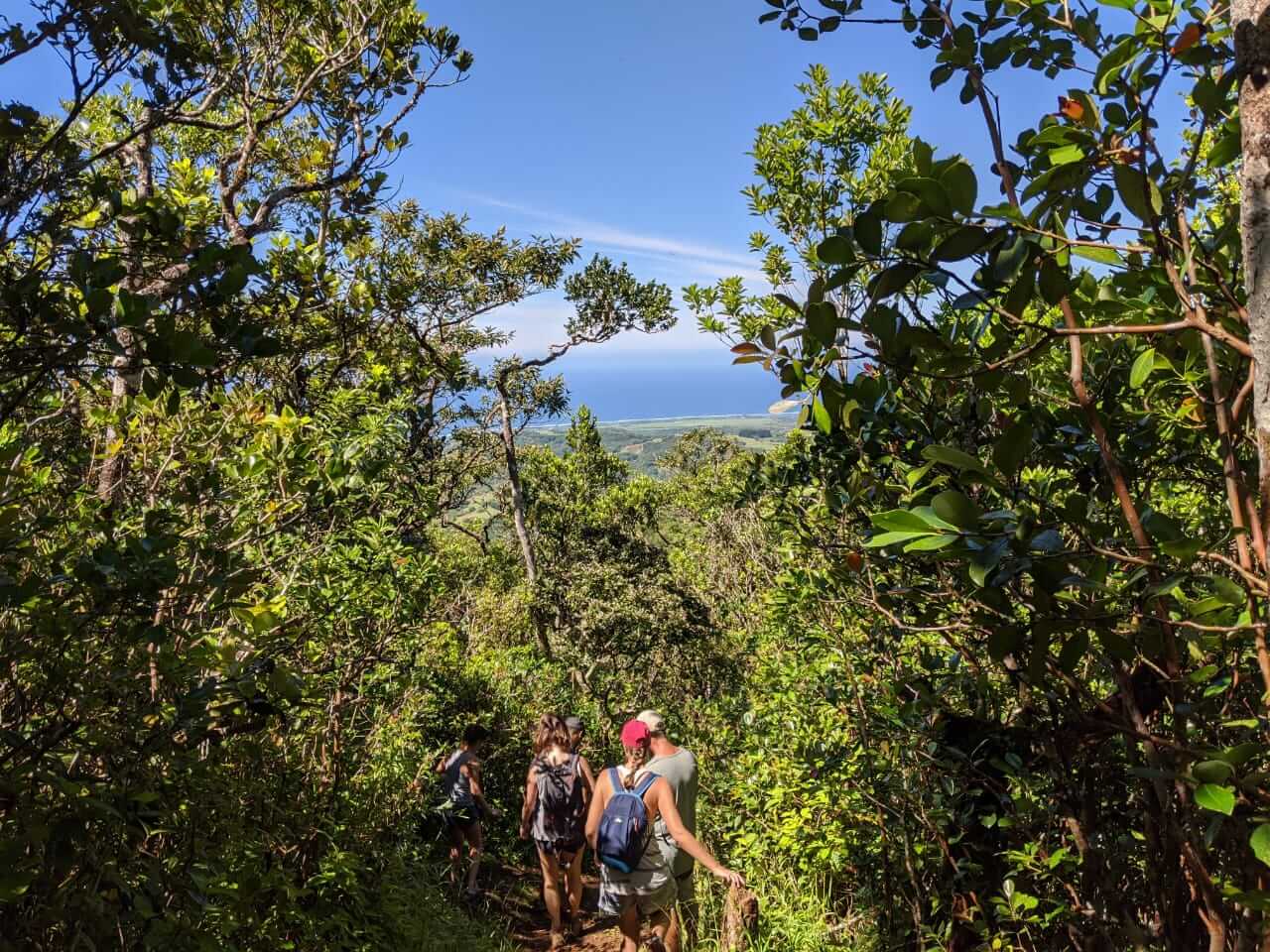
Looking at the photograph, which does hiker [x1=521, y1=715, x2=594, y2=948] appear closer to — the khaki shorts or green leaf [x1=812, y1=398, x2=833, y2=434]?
the khaki shorts

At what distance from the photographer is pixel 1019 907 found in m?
2.87

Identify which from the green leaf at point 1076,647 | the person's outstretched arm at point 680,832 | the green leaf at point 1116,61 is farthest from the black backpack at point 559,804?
the green leaf at point 1116,61

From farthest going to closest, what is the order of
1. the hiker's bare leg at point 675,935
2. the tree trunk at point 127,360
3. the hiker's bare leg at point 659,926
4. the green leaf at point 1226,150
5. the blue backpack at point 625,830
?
the hiker's bare leg at point 675,935, the hiker's bare leg at point 659,926, the blue backpack at point 625,830, the tree trunk at point 127,360, the green leaf at point 1226,150

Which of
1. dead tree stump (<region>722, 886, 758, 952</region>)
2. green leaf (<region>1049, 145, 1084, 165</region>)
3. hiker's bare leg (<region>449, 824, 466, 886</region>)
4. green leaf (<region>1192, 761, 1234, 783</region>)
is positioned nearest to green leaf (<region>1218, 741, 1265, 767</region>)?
green leaf (<region>1192, 761, 1234, 783</region>)

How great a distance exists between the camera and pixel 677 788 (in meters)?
4.62

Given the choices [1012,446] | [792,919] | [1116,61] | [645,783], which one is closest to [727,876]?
[645,783]

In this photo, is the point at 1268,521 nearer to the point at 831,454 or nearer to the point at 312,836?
the point at 831,454

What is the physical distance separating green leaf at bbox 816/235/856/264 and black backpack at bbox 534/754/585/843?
5421mm

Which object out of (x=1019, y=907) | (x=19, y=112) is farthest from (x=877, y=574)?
(x=19, y=112)

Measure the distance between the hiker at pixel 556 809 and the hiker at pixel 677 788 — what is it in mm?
Answer: 1171

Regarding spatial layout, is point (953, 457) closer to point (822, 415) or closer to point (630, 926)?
point (822, 415)

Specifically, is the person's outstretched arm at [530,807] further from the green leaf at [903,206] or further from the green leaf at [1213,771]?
the green leaf at [903,206]

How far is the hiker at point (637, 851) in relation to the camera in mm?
4367

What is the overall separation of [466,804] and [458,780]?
0.21m
